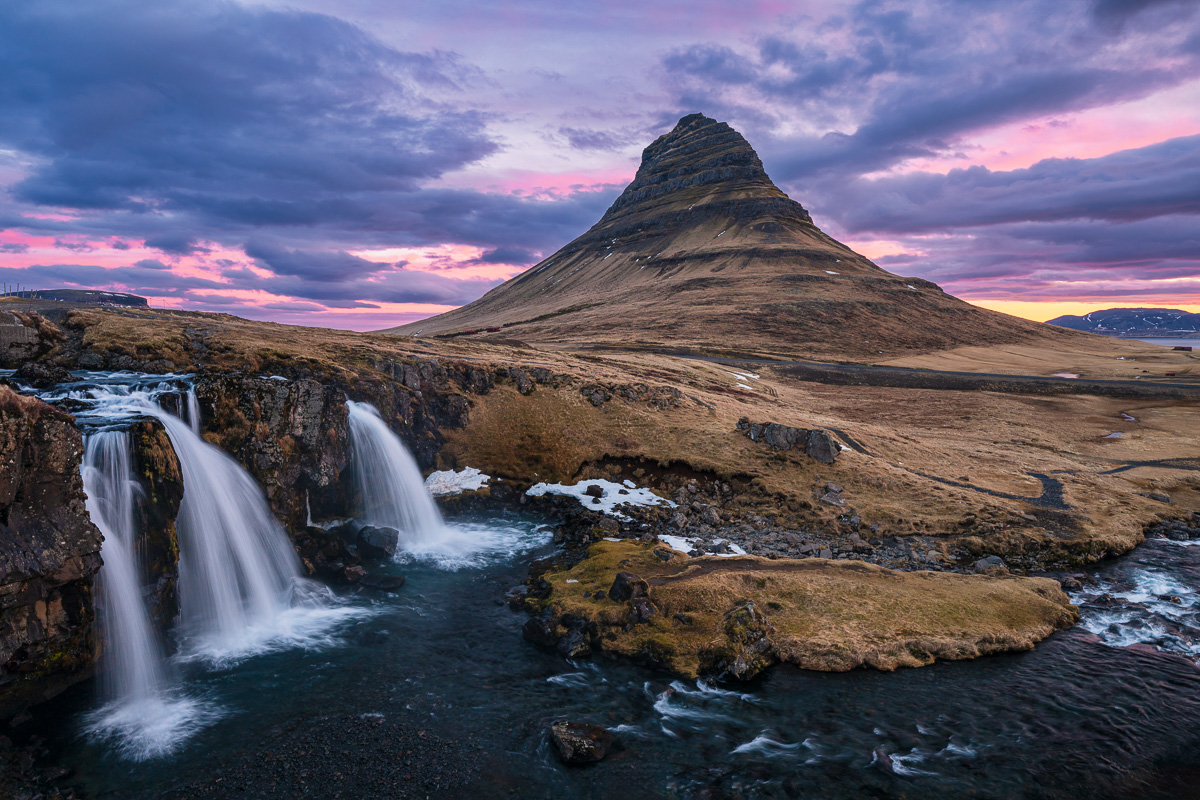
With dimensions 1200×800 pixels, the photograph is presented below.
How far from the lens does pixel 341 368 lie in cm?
4391

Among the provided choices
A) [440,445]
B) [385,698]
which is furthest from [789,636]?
[440,445]

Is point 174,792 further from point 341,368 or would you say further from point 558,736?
point 341,368

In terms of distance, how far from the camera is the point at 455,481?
4416 cm

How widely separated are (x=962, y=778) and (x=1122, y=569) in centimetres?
2406

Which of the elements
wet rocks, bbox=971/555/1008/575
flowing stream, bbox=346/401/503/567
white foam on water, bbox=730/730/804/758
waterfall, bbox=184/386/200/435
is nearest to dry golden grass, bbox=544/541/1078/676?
wet rocks, bbox=971/555/1008/575

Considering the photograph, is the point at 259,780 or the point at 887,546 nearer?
the point at 259,780

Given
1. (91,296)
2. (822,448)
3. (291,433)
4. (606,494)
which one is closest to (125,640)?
(291,433)

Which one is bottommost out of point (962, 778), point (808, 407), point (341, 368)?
point (962, 778)

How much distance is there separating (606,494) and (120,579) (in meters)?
28.2

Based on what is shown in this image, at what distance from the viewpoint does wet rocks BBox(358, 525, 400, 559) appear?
33.5 m

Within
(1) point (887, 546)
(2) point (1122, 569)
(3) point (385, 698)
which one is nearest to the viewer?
(3) point (385, 698)

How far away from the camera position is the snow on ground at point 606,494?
40625 millimetres

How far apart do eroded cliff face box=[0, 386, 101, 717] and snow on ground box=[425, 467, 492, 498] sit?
76.8 ft

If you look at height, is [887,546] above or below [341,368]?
below
